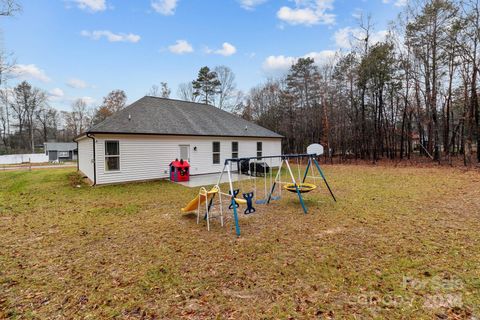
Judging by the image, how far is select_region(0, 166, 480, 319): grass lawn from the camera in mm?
2438

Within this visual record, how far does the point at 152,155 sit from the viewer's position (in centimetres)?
1123

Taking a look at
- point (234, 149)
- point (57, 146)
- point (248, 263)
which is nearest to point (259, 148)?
point (234, 149)

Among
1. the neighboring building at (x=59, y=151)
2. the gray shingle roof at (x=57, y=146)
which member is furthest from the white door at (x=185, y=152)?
the gray shingle roof at (x=57, y=146)

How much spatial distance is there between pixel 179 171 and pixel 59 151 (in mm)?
34964

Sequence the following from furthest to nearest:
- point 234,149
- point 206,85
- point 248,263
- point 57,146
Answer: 1. point 57,146
2. point 206,85
3. point 234,149
4. point 248,263

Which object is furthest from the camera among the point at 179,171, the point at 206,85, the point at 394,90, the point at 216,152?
the point at 206,85

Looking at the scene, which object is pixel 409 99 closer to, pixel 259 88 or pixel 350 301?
pixel 259 88

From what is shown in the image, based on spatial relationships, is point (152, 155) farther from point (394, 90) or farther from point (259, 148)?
point (394, 90)

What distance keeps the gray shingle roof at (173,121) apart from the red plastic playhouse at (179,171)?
1674mm

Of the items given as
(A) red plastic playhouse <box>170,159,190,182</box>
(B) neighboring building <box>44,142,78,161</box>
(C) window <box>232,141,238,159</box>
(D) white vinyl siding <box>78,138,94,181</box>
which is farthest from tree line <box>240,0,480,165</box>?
(B) neighboring building <box>44,142,78,161</box>

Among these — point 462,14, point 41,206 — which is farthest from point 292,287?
point 462,14

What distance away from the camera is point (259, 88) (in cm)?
2883

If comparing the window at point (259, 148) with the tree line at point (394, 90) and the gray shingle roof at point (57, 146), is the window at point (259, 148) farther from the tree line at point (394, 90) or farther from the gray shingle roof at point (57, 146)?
the gray shingle roof at point (57, 146)

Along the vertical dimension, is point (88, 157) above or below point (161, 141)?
below
